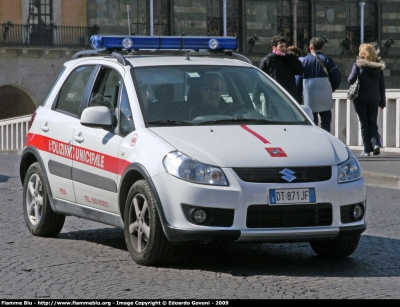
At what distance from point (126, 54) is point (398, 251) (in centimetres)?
279

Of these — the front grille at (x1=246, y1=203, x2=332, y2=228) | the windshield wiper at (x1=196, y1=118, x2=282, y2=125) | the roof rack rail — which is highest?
the roof rack rail

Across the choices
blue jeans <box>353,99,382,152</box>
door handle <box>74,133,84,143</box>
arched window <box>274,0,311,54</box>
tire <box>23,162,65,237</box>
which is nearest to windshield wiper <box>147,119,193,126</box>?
door handle <box>74,133,84,143</box>

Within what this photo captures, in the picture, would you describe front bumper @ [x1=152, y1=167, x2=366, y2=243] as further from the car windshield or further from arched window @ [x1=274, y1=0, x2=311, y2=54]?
arched window @ [x1=274, y1=0, x2=311, y2=54]

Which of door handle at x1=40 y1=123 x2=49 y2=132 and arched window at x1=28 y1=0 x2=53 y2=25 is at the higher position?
arched window at x1=28 y1=0 x2=53 y2=25

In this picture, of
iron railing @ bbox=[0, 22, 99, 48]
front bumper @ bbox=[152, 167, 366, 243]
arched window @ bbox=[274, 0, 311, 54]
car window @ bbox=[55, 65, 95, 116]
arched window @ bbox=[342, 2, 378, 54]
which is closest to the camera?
front bumper @ bbox=[152, 167, 366, 243]

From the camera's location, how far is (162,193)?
24.0 feet

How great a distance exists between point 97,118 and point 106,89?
617 mm

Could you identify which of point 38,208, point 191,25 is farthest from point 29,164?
point 191,25

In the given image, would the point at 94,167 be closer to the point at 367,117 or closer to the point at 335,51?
the point at 367,117

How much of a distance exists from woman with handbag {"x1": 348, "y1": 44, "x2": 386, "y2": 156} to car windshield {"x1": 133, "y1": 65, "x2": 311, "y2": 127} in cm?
862

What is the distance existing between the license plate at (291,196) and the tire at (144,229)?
813 millimetres

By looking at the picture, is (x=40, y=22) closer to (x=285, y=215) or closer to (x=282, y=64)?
(x=282, y=64)

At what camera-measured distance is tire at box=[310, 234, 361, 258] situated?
26.0ft

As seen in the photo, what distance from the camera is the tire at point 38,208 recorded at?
9.20 m
